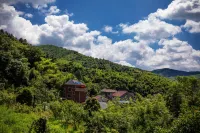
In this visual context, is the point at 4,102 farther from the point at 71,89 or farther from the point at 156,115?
the point at 71,89

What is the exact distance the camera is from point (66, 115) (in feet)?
80.6

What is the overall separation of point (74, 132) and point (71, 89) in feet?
107

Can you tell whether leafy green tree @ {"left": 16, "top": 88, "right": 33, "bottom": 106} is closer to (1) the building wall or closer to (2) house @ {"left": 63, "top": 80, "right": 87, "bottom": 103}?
(2) house @ {"left": 63, "top": 80, "right": 87, "bottom": 103}

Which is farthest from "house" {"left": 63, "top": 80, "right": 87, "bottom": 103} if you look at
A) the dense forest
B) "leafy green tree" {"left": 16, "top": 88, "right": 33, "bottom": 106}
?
"leafy green tree" {"left": 16, "top": 88, "right": 33, "bottom": 106}

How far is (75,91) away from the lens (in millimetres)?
52531

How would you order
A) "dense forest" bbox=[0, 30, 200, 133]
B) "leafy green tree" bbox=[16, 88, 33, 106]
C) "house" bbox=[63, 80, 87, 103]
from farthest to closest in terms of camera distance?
1. "house" bbox=[63, 80, 87, 103]
2. "leafy green tree" bbox=[16, 88, 33, 106]
3. "dense forest" bbox=[0, 30, 200, 133]

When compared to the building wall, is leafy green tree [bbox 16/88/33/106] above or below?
above

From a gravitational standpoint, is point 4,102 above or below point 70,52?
below

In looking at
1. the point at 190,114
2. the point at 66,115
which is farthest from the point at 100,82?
the point at 190,114

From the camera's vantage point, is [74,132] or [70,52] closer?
[74,132]

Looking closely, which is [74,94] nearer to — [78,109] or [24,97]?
[24,97]

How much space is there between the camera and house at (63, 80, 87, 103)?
172 feet

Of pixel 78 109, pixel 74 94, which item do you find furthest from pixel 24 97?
pixel 74 94

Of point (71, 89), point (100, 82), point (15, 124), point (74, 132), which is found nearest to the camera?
point (15, 124)
